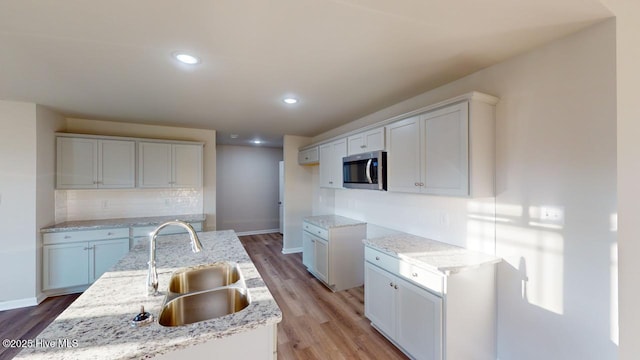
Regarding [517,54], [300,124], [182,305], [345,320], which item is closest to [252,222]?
[300,124]

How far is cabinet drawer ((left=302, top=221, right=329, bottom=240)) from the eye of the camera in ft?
12.1

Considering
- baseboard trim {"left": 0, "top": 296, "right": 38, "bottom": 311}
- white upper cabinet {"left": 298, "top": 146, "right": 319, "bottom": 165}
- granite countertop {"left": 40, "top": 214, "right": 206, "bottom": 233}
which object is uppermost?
white upper cabinet {"left": 298, "top": 146, "right": 319, "bottom": 165}

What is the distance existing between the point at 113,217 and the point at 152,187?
79 cm

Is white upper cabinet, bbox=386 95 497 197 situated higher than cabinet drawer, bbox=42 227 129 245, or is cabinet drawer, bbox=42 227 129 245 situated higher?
white upper cabinet, bbox=386 95 497 197

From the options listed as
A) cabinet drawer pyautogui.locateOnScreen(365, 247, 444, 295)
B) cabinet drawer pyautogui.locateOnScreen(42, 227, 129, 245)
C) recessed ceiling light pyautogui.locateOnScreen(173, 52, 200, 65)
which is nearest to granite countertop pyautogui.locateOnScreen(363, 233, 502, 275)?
cabinet drawer pyautogui.locateOnScreen(365, 247, 444, 295)

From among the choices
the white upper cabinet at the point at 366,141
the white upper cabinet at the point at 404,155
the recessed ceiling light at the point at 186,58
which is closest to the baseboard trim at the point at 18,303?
the recessed ceiling light at the point at 186,58

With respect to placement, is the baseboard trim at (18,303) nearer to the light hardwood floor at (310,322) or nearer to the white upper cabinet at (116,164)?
the light hardwood floor at (310,322)

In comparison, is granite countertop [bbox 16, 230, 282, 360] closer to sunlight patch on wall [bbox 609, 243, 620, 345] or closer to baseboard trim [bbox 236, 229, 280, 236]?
sunlight patch on wall [bbox 609, 243, 620, 345]

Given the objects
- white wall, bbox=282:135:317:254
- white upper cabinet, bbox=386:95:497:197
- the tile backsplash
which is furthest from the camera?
white wall, bbox=282:135:317:254

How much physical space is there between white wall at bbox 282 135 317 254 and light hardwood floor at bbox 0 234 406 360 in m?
1.21

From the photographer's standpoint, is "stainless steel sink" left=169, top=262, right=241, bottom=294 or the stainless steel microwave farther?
the stainless steel microwave

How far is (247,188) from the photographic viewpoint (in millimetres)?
7137

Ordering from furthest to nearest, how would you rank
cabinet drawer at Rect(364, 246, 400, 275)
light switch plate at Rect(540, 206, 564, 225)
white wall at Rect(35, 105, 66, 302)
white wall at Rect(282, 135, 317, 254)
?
A: 1. white wall at Rect(282, 135, 317, 254)
2. white wall at Rect(35, 105, 66, 302)
3. cabinet drawer at Rect(364, 246, 400, 275)
4. light switch plate at Rect(540, 206, 564, 225)

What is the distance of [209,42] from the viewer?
178 cm
